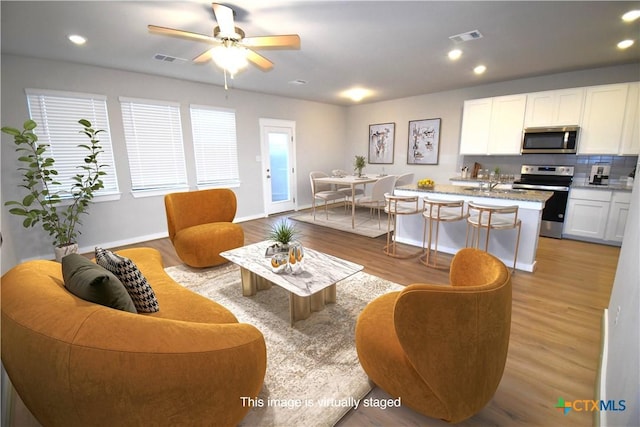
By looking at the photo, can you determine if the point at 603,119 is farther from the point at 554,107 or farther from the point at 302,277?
the point at 302,277

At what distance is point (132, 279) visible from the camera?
1453 mm

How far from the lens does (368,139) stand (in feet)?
24.2

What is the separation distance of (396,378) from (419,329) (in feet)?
1.32

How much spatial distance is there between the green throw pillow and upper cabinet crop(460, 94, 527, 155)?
5636 millimetres

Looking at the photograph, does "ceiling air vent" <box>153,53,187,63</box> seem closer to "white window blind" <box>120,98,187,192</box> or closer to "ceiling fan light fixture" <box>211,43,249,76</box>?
"white window blind" <box>120,98,187,192</box>

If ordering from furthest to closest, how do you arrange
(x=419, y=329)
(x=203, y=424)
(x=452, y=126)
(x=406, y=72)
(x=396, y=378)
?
(x=452, y=126)
(x=406, y=72)
(x=396, y=378)
(x=419, y=329)
(x=203, y=424)

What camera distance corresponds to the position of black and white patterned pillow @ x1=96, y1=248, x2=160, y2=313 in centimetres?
144

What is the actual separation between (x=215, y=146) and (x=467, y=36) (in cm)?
424

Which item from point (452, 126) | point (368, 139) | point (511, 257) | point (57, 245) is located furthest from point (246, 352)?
point (368, 139)

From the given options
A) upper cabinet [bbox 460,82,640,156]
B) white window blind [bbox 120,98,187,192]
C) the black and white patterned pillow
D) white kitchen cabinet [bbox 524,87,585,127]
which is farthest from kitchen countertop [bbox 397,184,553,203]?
white window blind [bbox 120,98,187,192]

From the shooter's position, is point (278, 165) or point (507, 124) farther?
point (278, 165)

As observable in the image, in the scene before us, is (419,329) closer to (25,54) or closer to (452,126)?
(25,54)

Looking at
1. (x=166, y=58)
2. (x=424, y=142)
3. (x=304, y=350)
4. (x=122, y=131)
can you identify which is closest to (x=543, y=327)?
(x=304, y=350)

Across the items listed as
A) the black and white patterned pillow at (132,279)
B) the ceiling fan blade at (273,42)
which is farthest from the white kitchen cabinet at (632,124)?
the black and white patterned pillow at (132,279)
